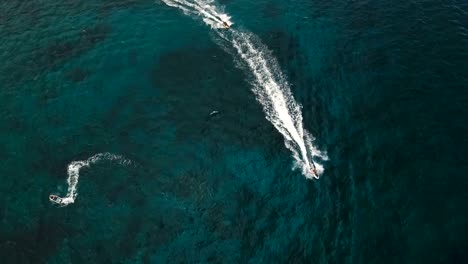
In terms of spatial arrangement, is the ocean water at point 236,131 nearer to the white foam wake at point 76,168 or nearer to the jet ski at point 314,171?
the white foam wake at point 76,168

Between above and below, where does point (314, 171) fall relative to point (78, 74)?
below

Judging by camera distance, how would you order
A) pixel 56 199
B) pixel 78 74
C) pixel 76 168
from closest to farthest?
pixel 56 199
pixel 76 168
pixel 78 74

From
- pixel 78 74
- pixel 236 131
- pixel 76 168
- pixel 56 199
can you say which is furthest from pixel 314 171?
pixel 78 74

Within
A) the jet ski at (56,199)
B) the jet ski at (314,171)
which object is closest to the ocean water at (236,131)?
the jet ski at (314,171)

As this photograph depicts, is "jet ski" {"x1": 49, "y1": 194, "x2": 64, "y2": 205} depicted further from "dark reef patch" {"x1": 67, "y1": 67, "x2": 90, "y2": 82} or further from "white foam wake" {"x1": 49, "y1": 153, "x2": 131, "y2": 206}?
"dark reef patch" {"x1": 67, "y1": 67, "x2": 90, "y2": 82}

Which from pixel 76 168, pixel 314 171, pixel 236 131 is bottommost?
pixel 76 168

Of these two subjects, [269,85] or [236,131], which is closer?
[236,131]

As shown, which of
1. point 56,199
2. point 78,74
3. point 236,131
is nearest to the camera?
point 56,199

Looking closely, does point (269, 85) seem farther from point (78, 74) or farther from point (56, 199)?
point (56, 199)
